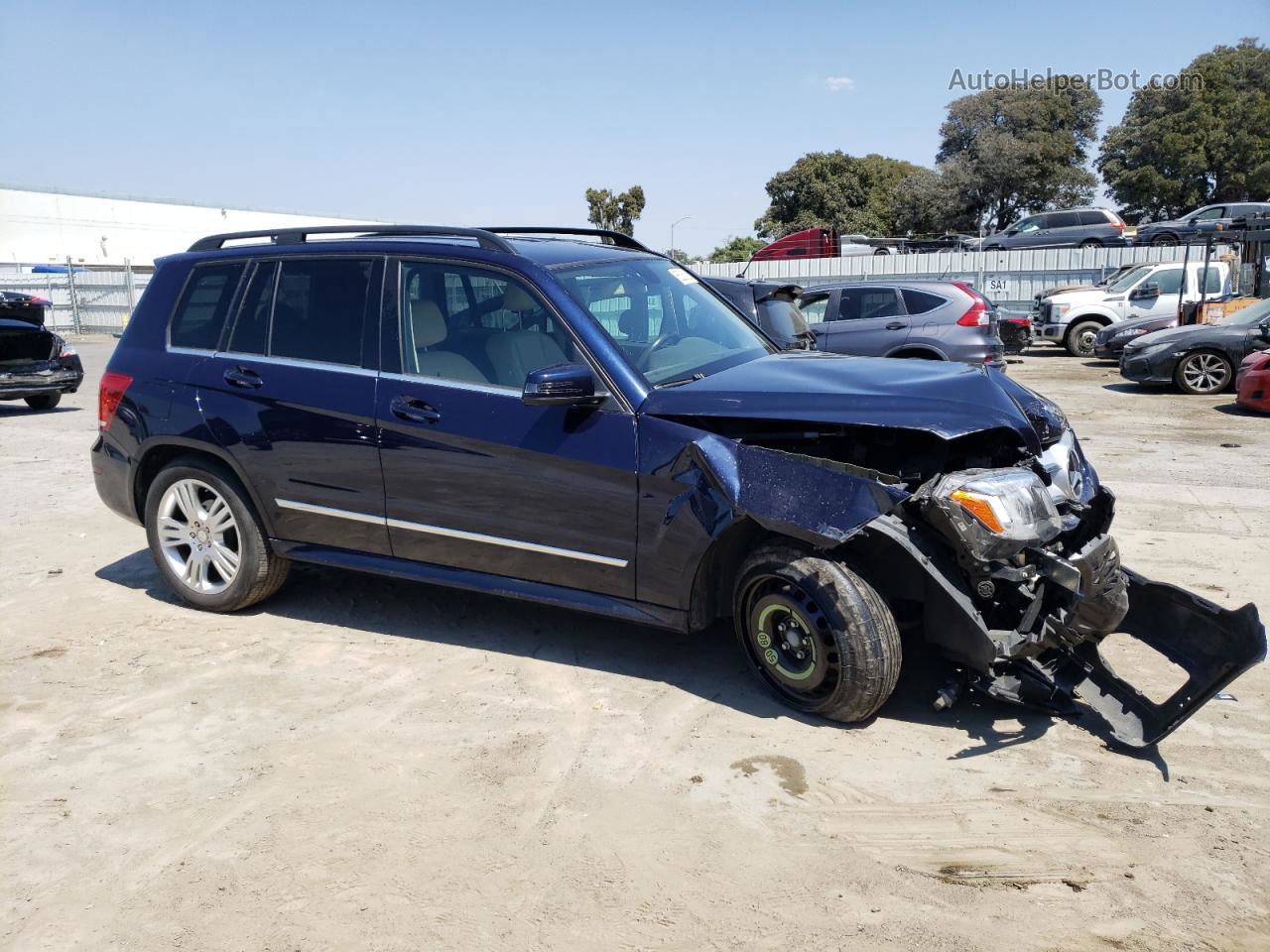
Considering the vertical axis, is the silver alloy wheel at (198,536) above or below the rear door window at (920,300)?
below

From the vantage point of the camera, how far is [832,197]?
5503 cm

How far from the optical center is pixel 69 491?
8.49 metres

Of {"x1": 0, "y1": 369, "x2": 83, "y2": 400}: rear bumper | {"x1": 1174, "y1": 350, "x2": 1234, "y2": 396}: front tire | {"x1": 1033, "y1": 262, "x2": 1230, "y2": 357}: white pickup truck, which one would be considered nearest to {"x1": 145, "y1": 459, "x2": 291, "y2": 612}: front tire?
{"x1": 0, "y1": 369, "x2": 83, "y2": 400}: rear bumper

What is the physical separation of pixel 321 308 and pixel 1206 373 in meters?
13.2

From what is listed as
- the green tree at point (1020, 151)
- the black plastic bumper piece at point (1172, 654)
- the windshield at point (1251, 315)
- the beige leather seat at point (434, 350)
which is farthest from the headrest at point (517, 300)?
the green tree at point (1020, 151)

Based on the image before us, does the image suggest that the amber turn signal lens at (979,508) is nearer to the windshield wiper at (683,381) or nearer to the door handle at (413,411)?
the windshield wiper at (683,381)

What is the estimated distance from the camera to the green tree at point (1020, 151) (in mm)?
51094

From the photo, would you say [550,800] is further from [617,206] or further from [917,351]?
[617,206]

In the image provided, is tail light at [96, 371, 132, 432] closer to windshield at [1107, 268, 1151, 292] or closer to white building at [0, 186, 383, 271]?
windshield at [1107, 268, 1151, 292]

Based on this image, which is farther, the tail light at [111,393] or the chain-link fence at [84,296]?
the chain-link fence at [84,296]

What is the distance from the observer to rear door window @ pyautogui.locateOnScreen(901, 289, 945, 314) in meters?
13.8

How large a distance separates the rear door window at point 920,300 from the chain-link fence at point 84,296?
24.5 m

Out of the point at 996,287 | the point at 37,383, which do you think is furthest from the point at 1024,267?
the point at 37,383

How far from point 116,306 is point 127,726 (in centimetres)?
3027
